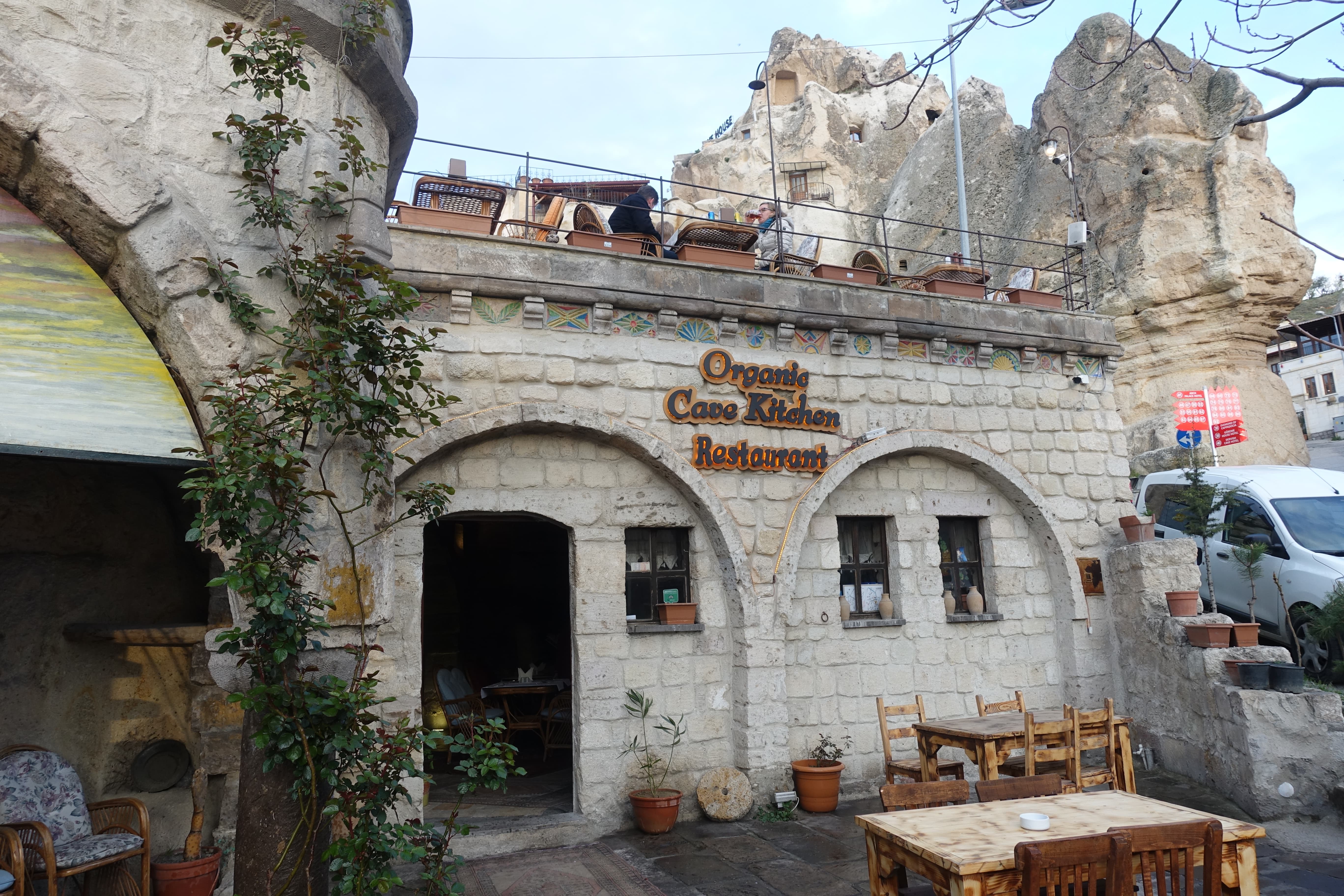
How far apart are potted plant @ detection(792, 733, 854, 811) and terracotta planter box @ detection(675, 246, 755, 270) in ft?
12.7

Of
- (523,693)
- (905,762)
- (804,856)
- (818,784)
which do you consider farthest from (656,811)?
(523,693)

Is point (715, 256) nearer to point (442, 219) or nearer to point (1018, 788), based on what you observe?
point (442, 219)

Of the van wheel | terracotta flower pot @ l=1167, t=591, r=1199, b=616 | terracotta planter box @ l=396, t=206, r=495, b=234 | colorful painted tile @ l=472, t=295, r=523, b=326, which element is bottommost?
the van wheel

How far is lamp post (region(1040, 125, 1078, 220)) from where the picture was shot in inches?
733

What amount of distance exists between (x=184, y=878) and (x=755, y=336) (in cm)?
503

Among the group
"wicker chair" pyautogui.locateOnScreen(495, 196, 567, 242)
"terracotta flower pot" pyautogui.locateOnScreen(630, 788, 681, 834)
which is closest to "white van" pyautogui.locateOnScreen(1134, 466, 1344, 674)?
"terracotta flower pot" pyautogui.locateOnScreen(630, 788, 681, 834)

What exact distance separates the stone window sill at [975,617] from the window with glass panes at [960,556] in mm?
138

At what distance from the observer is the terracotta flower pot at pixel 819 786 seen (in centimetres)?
602

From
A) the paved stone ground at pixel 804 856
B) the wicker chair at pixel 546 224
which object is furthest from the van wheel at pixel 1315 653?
the wicker chair at pixel 546 224

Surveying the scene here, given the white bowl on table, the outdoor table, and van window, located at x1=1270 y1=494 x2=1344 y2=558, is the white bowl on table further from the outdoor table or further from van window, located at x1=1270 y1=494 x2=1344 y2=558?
van window, located at x1=1270 y1=494 x2=1344 y2=558

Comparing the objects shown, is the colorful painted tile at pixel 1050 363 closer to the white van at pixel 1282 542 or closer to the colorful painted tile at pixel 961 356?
the colorful painted tile at pixel 961 356

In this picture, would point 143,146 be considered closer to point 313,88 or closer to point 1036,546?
point 313,88

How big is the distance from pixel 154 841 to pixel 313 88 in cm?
406

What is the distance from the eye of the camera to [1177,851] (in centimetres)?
275
